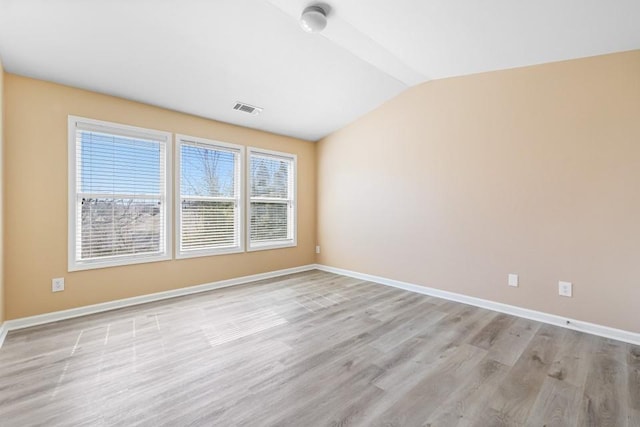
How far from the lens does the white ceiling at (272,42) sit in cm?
210

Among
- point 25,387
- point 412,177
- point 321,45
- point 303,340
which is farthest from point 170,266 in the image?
point 412,177

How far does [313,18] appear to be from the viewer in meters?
2.22

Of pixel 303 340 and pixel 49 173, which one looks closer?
pixel 303 340

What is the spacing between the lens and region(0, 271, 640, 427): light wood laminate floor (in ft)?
5.06

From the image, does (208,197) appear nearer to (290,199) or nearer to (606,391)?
(290,199)

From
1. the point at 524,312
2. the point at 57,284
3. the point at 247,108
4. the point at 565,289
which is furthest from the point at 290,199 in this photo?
the point at 565,289

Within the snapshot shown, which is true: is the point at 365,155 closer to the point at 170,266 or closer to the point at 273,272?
the point at 273,272

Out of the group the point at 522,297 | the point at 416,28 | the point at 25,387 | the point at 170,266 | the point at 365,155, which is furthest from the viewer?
the point at 365,155

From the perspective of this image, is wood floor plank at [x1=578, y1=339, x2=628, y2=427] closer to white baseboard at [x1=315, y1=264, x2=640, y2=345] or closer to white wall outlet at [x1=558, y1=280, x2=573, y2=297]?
white baseboard at [x1=315, y1=264, x2=640, y2=345]

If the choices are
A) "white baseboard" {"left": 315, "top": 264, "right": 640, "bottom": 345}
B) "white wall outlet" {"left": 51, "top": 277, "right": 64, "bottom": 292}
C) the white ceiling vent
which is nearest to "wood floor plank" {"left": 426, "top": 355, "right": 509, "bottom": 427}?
"white baseboard" {"left": 315, "top": 264, "right": 640, "bottom": 345}

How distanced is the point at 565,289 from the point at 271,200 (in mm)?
3797

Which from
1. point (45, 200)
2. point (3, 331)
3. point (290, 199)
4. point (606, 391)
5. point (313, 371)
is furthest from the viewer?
point (290, 199)

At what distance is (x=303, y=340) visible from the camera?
2402mm

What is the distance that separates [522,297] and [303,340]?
7.63 feet
